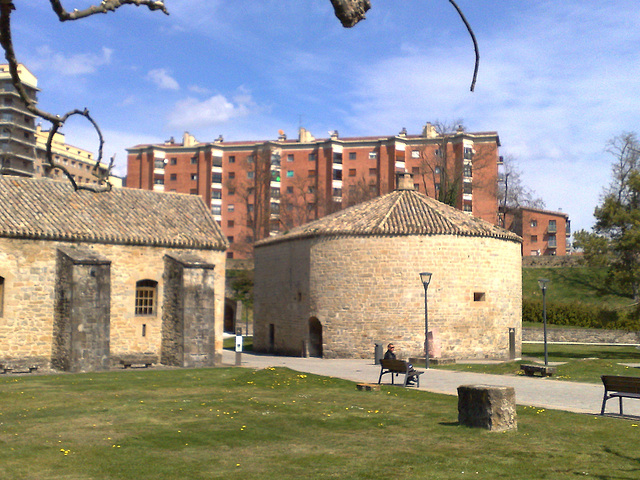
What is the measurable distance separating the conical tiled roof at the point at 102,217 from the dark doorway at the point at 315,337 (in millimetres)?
6624

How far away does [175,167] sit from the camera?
284 ft

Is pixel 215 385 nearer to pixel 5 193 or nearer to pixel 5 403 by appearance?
pixel 5 403

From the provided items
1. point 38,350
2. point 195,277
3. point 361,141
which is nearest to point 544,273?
point 361,141

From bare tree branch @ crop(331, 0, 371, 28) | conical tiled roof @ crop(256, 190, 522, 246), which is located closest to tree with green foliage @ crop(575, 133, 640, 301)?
conical tiled roof @ crop(256, 190, 522, 246)

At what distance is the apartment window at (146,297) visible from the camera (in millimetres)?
Answer: 25188

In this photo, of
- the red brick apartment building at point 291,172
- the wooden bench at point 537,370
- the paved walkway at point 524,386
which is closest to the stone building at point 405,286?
the paved walkway at point 524,386

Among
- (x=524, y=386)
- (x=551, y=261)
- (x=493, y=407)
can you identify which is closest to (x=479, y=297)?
(x=524, y=386)

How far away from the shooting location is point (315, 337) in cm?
3141

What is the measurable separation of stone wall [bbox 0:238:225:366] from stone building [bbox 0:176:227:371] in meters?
0.03

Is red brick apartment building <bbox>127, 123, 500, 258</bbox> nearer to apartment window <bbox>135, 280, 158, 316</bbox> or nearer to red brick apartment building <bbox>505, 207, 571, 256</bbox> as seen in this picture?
red brick apartment building <bbox>505, 207, 571, 256</bbox>

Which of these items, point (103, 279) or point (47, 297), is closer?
point (103, 279)

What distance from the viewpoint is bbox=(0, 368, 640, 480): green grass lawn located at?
8141 mm

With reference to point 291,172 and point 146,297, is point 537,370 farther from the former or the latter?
point 291,172

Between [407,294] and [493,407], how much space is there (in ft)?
62.0
